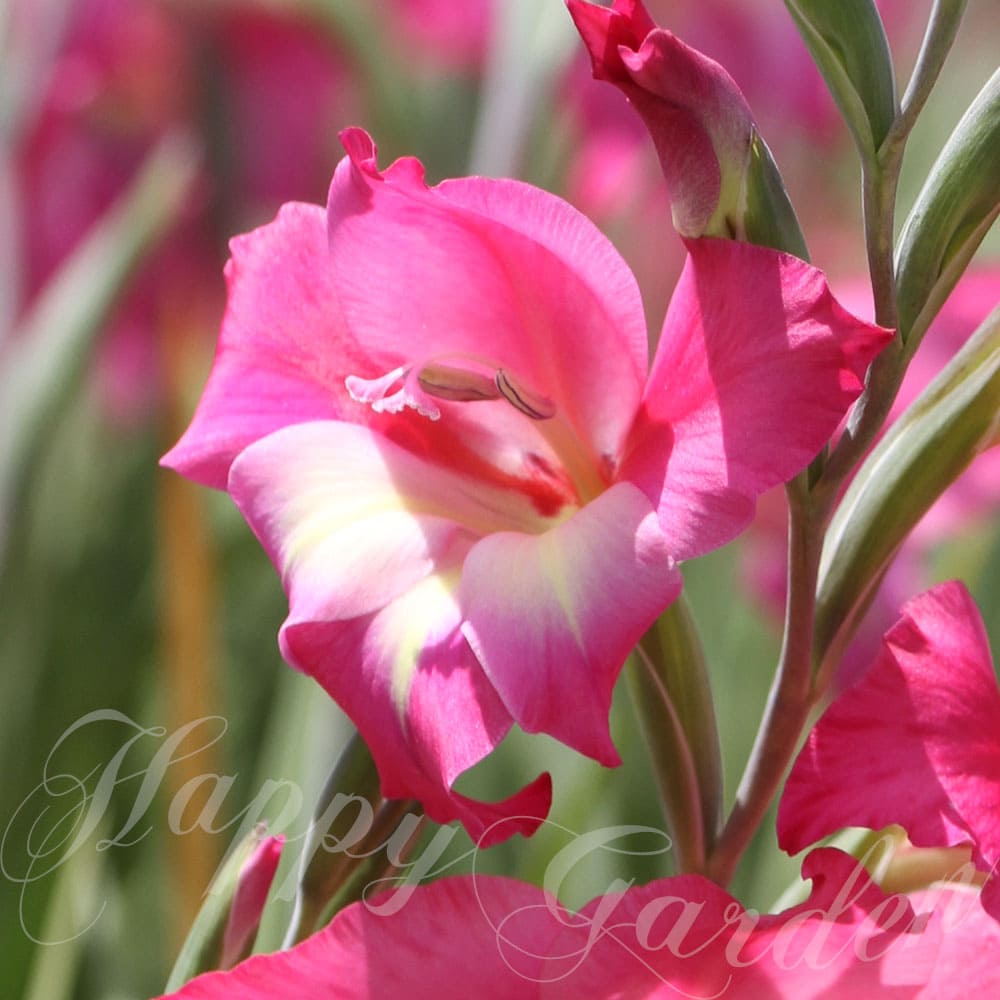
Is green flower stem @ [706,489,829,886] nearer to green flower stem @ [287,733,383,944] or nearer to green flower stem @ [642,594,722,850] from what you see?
green flower stem @ [642,594,722,850]

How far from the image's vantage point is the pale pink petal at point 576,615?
0.36 m

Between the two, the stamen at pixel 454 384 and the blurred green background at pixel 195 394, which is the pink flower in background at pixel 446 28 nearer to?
the blurred green background at pixel 195 394

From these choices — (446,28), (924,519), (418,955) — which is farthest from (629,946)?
(446,28)

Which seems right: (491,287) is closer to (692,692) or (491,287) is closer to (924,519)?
(692,692)

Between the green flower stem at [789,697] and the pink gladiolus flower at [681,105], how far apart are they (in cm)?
9

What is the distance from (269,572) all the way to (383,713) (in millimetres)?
843

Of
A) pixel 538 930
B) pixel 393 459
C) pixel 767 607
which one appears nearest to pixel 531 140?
pixel 767 607

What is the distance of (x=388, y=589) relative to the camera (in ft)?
1.32

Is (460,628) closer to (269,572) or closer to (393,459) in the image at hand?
(393,459)

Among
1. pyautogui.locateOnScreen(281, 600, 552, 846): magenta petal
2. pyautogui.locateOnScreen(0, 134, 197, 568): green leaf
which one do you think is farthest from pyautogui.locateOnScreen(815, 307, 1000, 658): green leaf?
pyautogui.locateOnScreen(0, 134, 197, 568): green leaf

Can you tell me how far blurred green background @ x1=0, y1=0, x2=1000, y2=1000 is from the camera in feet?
2.92

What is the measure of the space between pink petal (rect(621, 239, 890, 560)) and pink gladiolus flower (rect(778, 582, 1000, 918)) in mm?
62

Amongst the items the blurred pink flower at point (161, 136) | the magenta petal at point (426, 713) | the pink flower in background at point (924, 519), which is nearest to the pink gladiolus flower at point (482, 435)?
the magenta petal at point (426, 713)

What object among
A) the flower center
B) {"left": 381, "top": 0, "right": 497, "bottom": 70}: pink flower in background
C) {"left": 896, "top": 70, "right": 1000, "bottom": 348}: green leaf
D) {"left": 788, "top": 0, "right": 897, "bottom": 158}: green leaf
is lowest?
the flower center
